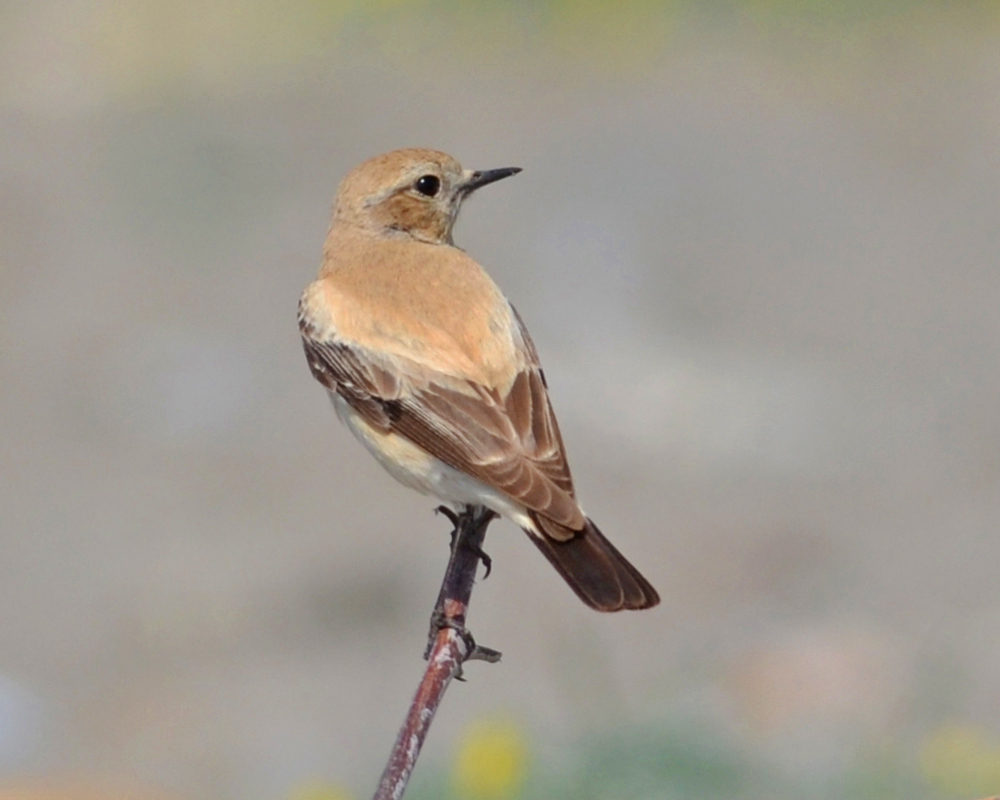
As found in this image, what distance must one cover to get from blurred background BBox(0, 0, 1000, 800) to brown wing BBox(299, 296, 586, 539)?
1336mm

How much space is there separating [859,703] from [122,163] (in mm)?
8527

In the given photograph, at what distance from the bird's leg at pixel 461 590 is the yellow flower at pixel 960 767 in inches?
107

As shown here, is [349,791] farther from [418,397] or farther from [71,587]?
[418,397]

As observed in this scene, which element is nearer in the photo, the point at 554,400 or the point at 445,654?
the point at 445,654

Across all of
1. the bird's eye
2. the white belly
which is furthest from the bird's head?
the white belly

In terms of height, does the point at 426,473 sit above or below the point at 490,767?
above

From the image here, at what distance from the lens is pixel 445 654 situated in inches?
123

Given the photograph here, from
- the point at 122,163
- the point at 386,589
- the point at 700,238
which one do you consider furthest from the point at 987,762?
the point at 122,163

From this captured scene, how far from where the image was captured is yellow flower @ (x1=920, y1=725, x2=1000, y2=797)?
640 cm

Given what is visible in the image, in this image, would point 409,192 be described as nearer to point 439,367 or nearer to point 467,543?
point 439,367

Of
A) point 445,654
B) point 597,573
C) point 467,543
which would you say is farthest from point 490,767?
point 445,654

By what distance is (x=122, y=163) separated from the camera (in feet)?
48.4

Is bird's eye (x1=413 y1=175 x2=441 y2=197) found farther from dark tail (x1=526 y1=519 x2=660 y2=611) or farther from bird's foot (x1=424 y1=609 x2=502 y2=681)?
bird's foot (x1=424 y1=609 x2=502 y2=681)

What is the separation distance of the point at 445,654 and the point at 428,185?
107 inches
